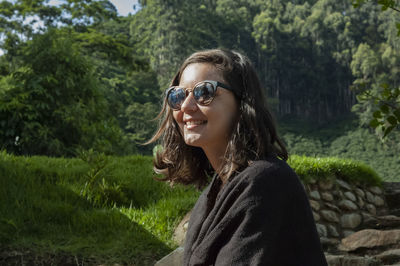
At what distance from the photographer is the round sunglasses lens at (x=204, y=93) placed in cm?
141

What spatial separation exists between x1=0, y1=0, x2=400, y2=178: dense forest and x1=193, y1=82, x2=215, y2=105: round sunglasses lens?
1.02m

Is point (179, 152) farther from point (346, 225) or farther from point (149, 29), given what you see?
point (149, 29)

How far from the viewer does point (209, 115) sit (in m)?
1.42

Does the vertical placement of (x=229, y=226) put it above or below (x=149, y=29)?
below

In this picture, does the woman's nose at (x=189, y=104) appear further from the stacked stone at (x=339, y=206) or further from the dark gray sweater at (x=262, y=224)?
the stacked stone at (x=339, y=206)

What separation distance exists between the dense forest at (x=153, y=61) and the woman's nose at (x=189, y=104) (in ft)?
3.39

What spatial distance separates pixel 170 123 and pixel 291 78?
57.5 metres

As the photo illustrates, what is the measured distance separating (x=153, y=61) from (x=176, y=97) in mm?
45652

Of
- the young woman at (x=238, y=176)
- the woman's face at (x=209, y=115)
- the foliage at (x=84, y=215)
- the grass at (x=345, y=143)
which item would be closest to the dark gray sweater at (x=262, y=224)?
the young woman at (x=238, y=176)

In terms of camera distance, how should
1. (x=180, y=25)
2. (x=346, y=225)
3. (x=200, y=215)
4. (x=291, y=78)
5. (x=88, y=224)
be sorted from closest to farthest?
(x=200, y=215)
(x=88, y=224)
(x=346, y=225)
(x=180, y=25)
(x=291, y=78)

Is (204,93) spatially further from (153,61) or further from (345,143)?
(345,143)

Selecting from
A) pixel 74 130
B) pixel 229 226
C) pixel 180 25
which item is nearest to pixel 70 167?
pixel 74 130

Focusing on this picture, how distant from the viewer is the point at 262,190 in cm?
124

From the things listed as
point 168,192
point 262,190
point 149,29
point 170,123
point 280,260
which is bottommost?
point 168,192
